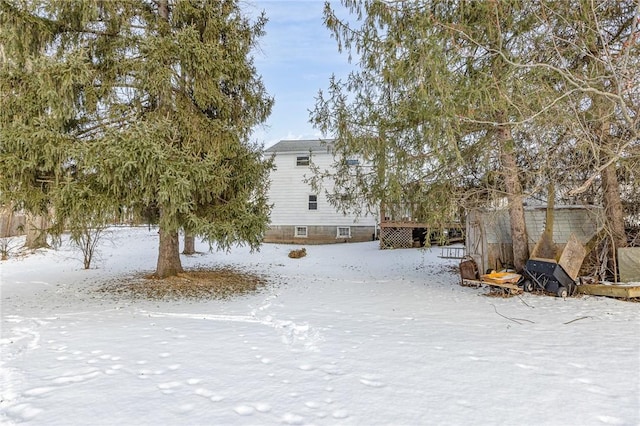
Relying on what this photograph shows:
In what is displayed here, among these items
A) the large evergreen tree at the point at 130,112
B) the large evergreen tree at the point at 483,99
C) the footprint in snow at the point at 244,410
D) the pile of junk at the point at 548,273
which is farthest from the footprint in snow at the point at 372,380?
the pile of junk at the point at 548,273

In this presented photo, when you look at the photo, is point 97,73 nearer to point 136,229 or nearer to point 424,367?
point 424,367

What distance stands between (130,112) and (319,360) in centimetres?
641

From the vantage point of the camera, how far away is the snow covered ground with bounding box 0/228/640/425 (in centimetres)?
290

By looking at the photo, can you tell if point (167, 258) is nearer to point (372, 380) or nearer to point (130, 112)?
point (130, 112)

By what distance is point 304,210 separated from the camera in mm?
21141

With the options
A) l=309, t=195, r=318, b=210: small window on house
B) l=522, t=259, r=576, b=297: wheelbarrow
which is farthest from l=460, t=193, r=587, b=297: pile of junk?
l=309, t=195, r=318, b=210: small window on house

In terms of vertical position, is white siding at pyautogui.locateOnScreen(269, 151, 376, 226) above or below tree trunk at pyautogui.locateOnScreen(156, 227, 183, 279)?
above

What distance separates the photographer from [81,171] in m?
7.11

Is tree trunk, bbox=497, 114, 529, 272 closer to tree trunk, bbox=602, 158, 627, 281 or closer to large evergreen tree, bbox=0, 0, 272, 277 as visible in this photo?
tree trunk, bbox=602, 158, 627, 281

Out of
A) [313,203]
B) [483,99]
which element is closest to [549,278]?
[483,99]

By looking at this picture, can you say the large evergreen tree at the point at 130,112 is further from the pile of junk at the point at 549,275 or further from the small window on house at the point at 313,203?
the small window on house at the point at 313,203

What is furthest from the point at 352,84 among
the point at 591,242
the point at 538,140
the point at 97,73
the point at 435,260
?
the point at 435,260

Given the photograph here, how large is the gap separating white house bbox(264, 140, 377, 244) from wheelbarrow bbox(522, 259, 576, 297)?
40.6 ft

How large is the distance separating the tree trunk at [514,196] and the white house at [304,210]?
456 inches
